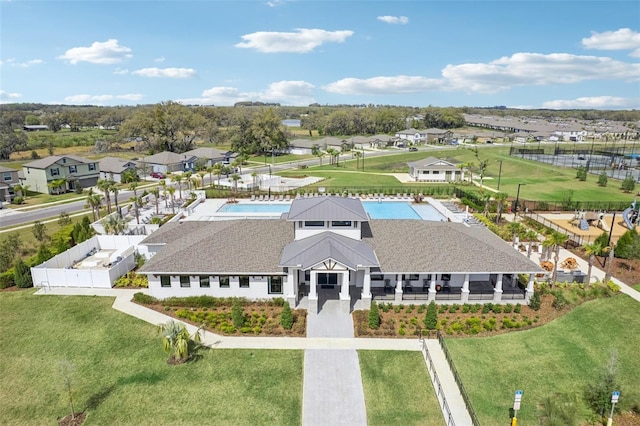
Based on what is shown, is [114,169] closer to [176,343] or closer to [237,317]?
[237,317]

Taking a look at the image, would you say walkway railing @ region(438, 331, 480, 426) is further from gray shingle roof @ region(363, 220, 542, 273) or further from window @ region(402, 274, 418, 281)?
window @ region(402, 274, 418, 281)

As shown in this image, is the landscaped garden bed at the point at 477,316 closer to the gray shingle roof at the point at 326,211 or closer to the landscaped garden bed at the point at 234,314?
the landscaped garden bed at the point at 234,314

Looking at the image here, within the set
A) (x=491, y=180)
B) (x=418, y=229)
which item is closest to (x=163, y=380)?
(x=418, y=229)

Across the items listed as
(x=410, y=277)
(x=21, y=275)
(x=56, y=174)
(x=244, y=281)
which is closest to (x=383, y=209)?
(x=410, y=277)

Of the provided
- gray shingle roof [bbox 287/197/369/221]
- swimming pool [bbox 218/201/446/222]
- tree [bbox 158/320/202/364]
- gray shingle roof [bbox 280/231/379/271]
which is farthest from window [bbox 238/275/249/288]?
swimming pool [bbox 218/201/446/222]

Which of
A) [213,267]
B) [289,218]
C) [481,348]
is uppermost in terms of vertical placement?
[289,218]

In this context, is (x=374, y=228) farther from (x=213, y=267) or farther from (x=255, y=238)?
(x=213, y=267)

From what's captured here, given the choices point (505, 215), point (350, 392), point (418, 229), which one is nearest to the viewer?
point (350, 392)
